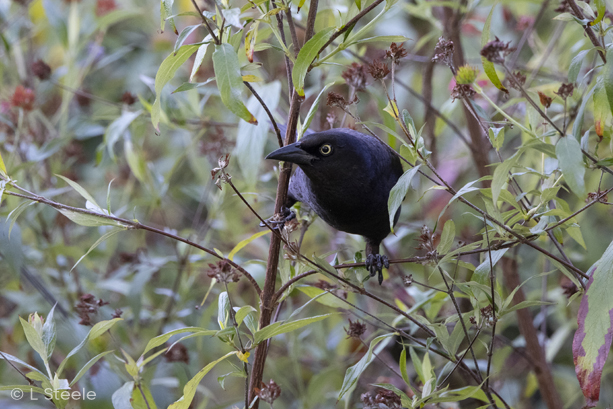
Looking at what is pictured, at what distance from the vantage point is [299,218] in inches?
76.4

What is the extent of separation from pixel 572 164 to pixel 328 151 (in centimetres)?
88

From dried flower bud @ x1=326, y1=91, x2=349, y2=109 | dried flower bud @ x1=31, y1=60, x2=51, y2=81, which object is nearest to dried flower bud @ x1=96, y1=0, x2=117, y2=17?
dried flower bud @ x1=31, y1=60, x2=51, y2=81

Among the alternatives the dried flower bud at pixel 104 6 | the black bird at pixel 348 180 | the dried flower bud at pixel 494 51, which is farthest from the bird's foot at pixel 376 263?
the dried flower bud at pixel 104 6

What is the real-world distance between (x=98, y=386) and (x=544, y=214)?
184 cm

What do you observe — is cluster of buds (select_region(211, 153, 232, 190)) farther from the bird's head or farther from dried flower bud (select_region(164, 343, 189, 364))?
dried flower bud (select_region(164, 343, 189, 364))

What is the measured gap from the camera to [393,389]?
134cm

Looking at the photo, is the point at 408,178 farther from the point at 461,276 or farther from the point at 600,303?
the point at 461,276

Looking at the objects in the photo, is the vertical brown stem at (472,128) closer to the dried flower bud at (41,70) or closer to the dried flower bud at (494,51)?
the dried flower bud at (494,51)

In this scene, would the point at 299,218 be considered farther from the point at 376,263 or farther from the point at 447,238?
the point at 447,238

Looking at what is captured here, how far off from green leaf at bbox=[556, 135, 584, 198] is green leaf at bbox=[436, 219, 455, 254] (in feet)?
1.30

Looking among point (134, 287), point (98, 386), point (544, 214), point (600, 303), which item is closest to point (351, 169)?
point (544, 214)

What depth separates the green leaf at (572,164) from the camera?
38.5 inches

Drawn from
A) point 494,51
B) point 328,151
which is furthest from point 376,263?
point 494,51

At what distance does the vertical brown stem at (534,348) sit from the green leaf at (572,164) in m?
1.25
